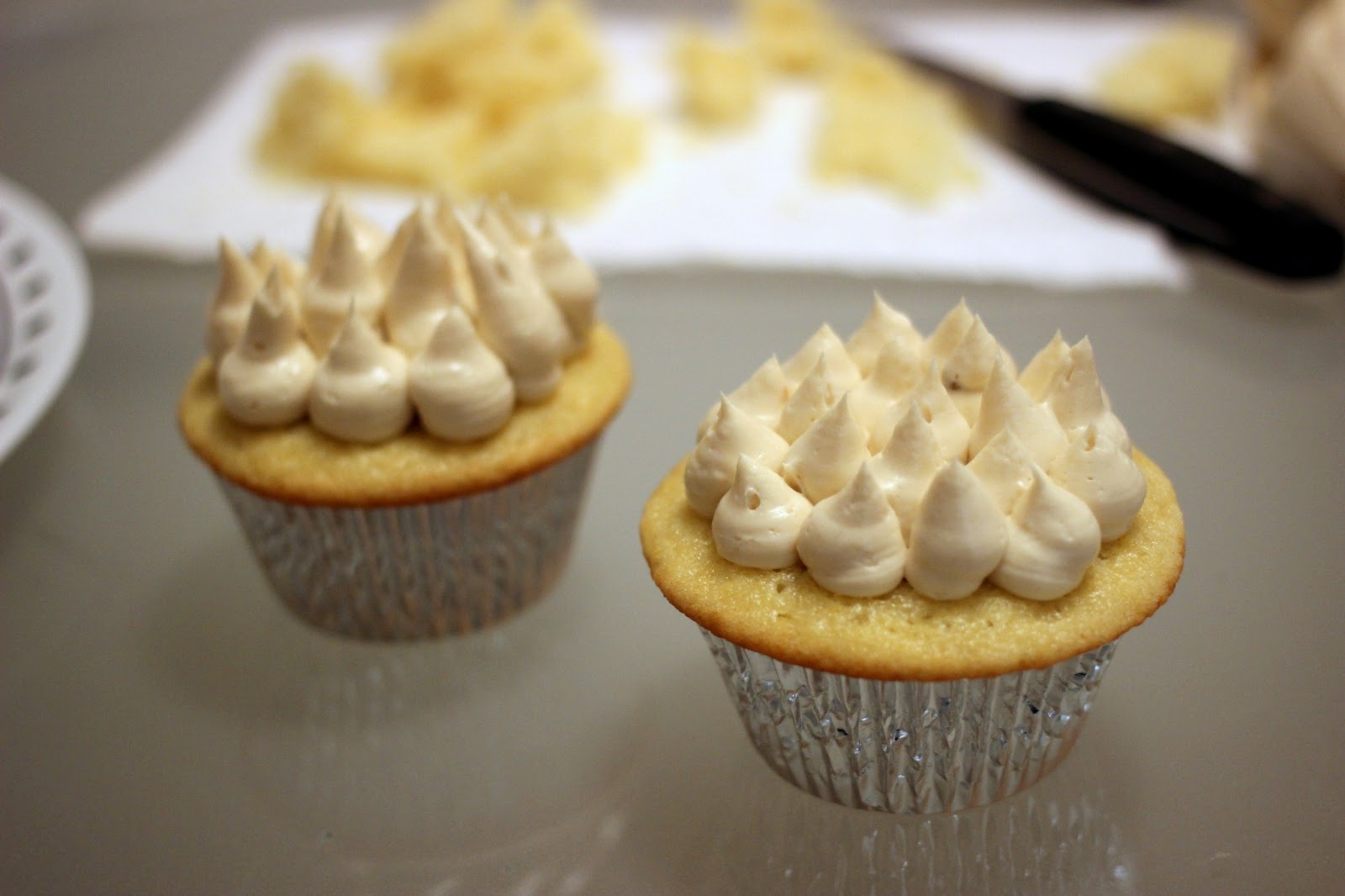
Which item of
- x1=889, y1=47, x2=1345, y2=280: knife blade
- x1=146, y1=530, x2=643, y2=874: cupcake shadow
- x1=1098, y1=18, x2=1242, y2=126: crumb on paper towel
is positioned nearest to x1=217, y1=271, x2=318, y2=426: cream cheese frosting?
x1=146, y1=530, x2=643, y2=874: cupcake shadow

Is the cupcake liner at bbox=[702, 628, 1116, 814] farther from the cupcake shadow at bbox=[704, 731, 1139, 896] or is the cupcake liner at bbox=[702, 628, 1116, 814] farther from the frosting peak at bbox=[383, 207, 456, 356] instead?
the frosting peak at bbox=[383, 207, 456, 356]

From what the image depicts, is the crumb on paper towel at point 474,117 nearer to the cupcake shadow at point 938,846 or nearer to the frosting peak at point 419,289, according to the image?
the frosting peak at point 419,289

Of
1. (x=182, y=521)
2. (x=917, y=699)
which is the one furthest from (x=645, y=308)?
(x=917, y=699)

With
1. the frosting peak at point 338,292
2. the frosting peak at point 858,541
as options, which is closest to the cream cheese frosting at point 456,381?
the frosting peak at point 338,292

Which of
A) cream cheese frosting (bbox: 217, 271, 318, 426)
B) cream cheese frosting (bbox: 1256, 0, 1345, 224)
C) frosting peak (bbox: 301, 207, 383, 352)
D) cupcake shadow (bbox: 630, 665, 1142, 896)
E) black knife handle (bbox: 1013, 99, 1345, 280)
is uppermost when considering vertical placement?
cream cheese frosting (bbox: 1256, 0, 1345, 224)

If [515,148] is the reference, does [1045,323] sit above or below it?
above

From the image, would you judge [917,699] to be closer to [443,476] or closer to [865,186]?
[443,476]

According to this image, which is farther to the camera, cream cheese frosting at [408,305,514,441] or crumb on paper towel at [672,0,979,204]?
crumb on paper towel at [672,0,979,204]
